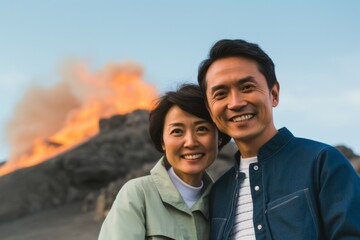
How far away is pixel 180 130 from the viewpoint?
4.23m

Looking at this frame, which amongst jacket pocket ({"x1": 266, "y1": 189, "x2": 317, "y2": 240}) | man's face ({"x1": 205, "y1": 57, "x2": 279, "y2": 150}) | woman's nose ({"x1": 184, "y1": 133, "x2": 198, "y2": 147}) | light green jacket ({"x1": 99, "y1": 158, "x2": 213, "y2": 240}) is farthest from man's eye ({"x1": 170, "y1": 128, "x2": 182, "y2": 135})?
jacket pocket ({"x1": 266, "y1": 189, "x2": 317, "y2": 240})

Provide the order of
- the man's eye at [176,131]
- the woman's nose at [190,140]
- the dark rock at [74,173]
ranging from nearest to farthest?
the woman's nose at [190,140] → the man's eye at [176,131] → the dark rock at [74,173]

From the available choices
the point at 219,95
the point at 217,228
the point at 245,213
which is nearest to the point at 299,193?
the point at 245,213

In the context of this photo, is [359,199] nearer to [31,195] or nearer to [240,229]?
[240,229]

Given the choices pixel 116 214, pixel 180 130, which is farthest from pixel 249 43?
pixel 116 214

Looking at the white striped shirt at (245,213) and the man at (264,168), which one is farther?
the white striped shirt at (245,213)

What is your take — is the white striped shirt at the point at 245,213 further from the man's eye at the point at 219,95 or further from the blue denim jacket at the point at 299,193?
the man's eye at the point at 219,95

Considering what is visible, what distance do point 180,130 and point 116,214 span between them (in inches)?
36.2

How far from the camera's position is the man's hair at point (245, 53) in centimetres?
361

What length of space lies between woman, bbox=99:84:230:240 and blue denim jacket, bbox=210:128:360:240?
13.9 inches

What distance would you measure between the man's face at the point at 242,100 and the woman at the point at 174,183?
53 cm

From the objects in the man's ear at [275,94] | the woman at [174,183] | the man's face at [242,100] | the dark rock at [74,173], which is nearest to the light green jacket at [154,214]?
the woman at [174,183]

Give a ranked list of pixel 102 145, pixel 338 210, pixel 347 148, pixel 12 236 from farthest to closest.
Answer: pixel 102 145 → pixel 347 148 → pixel 12 236 → pixel 338 210

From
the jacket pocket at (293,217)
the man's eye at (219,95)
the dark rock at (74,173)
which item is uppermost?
the dark rock at (74,173)
